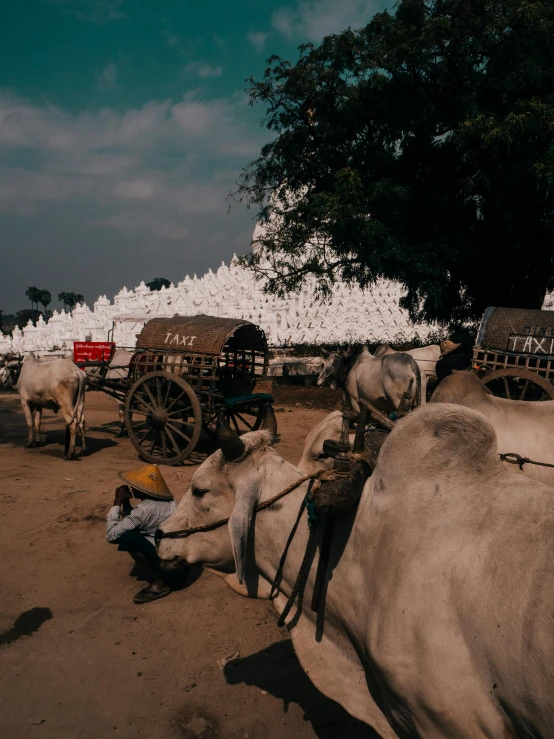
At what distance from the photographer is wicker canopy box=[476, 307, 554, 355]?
711cm

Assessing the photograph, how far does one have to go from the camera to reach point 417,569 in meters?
1.64

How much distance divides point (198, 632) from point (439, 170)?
46.3 ft

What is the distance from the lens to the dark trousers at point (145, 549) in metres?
3.90

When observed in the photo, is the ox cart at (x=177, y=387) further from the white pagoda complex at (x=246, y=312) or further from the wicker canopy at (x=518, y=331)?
the white pagoda complex at (x=246, y=312)

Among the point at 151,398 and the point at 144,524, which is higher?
the point at 151,398

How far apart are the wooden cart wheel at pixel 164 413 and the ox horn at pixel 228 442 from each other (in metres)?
4.81

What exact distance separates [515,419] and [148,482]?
302 centimetres

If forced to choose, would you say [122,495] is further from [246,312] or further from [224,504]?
[246,312]

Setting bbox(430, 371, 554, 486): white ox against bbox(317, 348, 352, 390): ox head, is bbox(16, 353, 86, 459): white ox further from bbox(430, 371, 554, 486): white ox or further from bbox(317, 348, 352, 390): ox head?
bbox(430, 371, 554, 486): white ox

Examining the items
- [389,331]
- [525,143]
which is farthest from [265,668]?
[389,331]

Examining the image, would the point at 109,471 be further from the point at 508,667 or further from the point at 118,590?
Result: the point at 508,667

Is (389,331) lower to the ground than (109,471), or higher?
higher

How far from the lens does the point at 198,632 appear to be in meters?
3.53

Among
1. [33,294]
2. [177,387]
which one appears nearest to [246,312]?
[177,387]
